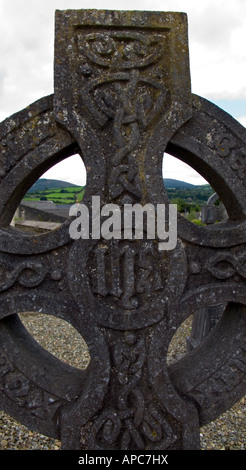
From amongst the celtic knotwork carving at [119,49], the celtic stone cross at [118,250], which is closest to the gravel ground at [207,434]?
the celtic stone cross at [118,250]

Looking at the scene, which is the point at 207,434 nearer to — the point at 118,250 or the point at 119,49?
the point at 118,250

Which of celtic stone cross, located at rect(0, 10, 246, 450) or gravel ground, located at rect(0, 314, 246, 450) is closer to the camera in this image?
celtic stone cross, located at rect(0, 10, 246, 450)

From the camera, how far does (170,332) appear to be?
2.63 meters

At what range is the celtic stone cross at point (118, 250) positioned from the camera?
2.50m

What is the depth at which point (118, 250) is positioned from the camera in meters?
2.55

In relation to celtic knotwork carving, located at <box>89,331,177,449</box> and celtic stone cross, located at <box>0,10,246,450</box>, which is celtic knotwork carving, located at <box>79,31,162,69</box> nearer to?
celtic stone cross, located at <box>0,10,246,450</box>

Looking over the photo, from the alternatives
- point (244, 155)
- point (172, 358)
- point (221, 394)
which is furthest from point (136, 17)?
point (172, 358)

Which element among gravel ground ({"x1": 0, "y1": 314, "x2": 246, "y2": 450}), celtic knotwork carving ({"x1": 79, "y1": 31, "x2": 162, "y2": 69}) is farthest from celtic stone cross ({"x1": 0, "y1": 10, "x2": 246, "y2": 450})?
gravel ground ({"x1": 0, "y1": 314, "x2": 246, "y2": 450})

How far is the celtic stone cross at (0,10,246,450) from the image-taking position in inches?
98.5

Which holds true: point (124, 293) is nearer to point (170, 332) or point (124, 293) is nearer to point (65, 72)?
point (170, 332)

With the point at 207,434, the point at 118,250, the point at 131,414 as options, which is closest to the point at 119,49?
the point at 118,250

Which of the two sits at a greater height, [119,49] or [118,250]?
[119,49]

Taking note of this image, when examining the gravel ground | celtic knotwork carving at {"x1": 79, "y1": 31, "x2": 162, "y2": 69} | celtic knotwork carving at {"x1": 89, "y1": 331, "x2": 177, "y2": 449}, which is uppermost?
celtic knotwork carving at {"x1": 79, "y1": 31, "x2": 162, "y2": 69}

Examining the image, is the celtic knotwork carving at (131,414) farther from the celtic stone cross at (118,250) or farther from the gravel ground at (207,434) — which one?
the gravel ground at (207,434)
